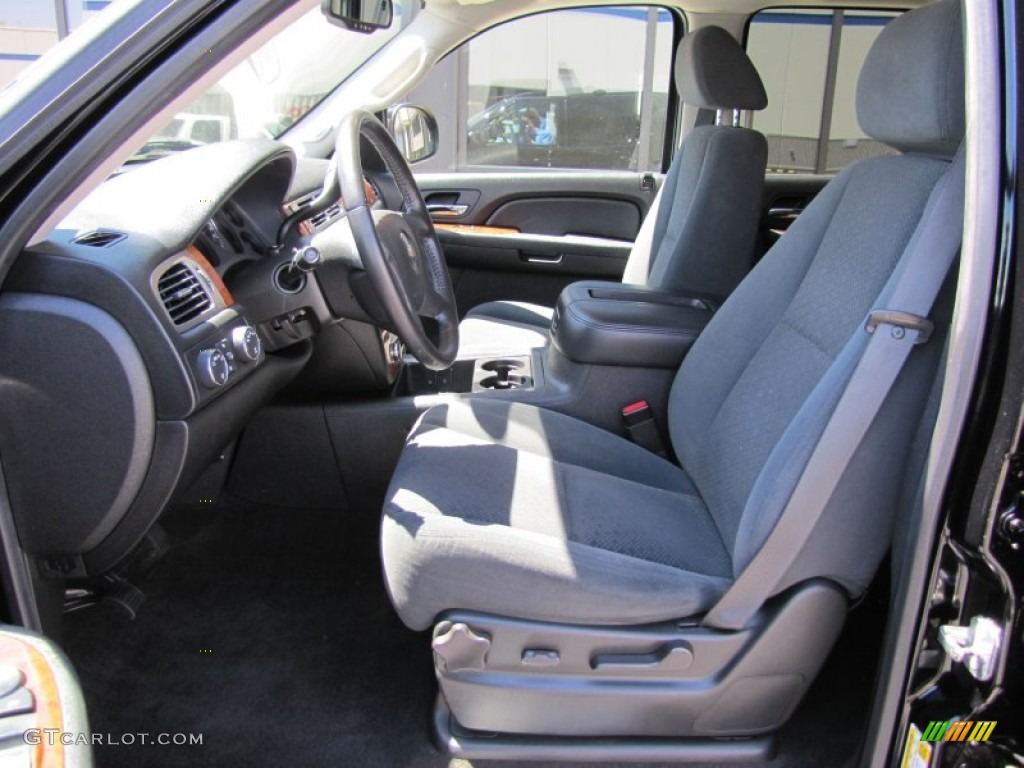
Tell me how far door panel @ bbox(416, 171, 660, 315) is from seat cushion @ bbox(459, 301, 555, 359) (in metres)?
0.43

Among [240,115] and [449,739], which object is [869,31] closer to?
[240,115]

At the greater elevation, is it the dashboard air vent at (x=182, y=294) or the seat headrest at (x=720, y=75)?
the seat headrest at (x=720, y=75)

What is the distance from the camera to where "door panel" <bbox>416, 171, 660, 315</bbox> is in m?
3.14

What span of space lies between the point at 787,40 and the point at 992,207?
290cm

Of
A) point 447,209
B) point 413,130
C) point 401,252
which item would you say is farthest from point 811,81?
point 401,252

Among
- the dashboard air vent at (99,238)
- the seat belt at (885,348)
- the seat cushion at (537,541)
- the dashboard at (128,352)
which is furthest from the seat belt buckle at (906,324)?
the dashboard air vent at (99,238)

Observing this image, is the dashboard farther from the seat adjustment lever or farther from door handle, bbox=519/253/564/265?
door handle, bbox=519/253/564/265

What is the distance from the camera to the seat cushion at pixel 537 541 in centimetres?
118

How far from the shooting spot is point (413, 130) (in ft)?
8.32

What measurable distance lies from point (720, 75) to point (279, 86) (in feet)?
4.05

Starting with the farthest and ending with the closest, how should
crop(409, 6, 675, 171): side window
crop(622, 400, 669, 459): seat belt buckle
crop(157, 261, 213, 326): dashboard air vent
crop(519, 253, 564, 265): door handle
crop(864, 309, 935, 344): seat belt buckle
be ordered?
crop(409, 6, 675, 171): side window
crop(519, 253, 564, 265): door handle
crop(622, 400, 669, 459): seat belt buckle
crop(157, 261, 213, 326): dashboard air vent
crop(864, 309, 935, 344): seat belt buckle

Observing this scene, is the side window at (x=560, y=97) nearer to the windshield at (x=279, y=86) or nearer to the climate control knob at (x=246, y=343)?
the windshield at (x=279, y=86)

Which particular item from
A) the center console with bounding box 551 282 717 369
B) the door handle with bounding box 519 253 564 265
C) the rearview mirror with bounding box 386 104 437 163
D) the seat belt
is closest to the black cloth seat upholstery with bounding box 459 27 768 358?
the center console with bounding box 551 282 717 369

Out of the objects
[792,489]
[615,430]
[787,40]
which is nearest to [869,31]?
[787,40]
